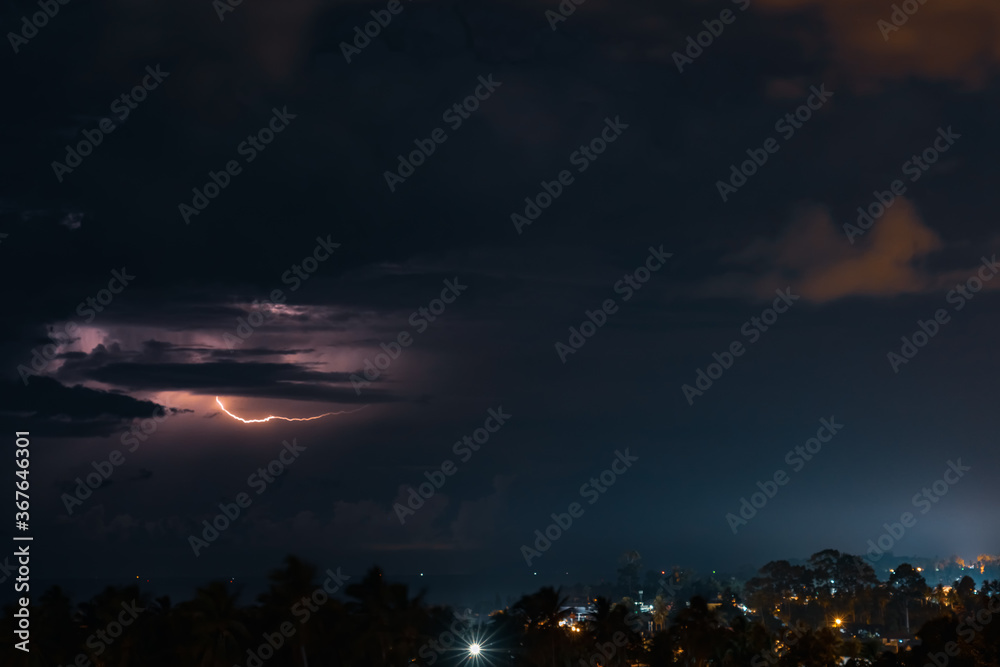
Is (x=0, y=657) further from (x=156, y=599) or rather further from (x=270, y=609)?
(x=270, y=609)

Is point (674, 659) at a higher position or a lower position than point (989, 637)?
higher

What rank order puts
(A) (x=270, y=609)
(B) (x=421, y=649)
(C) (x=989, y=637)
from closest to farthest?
1. (C) (x=989, y=637)
2. (A) (x=270, y=609)
3. (B) (x=421, y=649)

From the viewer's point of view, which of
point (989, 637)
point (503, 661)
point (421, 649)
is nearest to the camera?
point (989, 637)

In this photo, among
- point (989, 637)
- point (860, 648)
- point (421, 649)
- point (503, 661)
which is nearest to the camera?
point (989, 637)

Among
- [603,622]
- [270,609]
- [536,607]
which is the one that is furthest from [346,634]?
[603,622]

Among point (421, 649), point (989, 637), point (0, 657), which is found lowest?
point (989, 637)

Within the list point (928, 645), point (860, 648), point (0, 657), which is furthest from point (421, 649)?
point (860, 648)

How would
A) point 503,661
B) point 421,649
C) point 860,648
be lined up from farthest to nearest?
point 860,648 < point 503,661 < point 421,649

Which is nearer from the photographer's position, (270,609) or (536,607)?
(270,609)

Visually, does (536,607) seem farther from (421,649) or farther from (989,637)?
(989,637)
